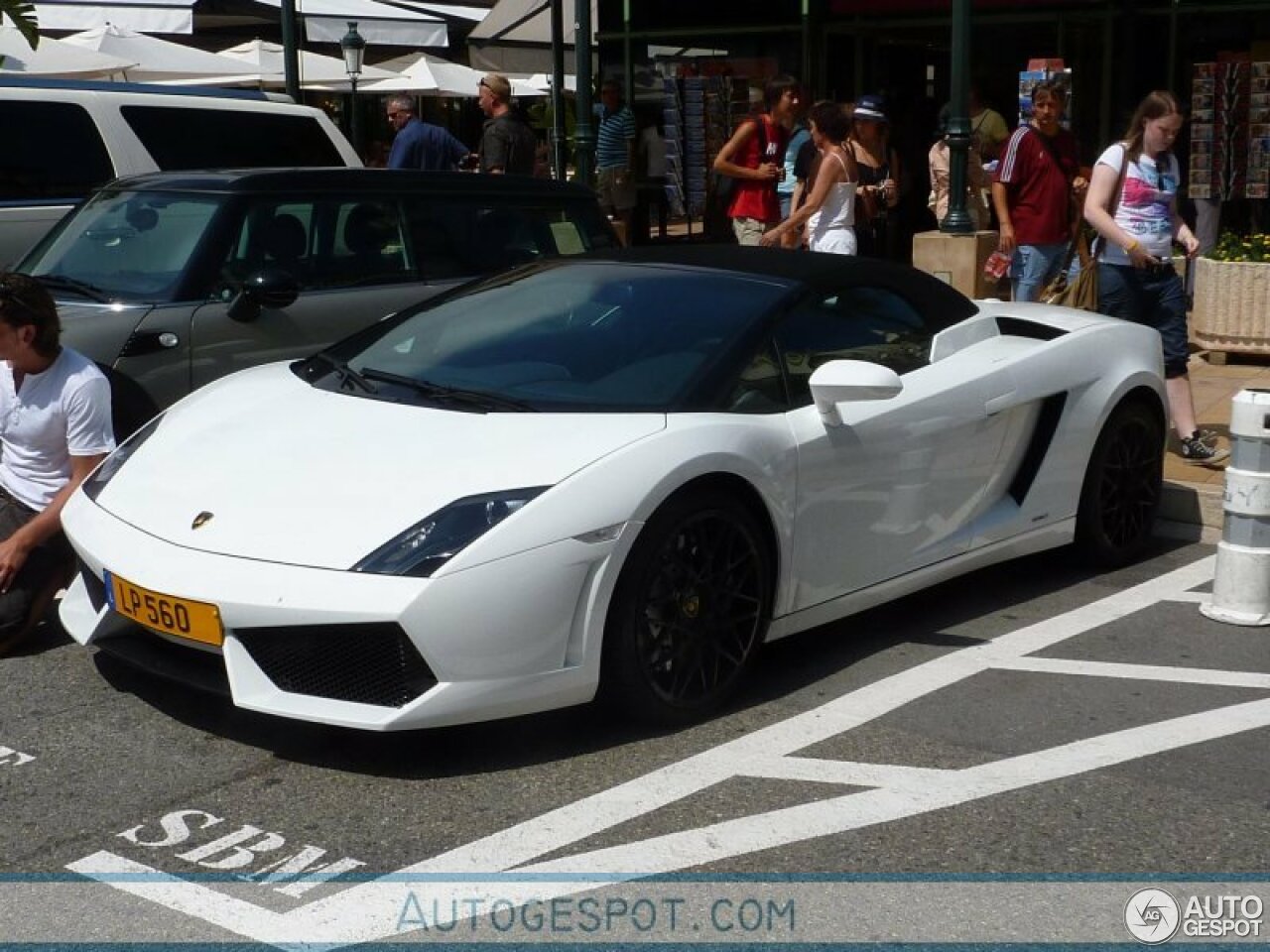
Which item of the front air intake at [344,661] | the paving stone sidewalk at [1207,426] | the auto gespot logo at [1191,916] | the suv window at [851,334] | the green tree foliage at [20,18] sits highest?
the green tree foliage at [20,18]

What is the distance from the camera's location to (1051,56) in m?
14.9

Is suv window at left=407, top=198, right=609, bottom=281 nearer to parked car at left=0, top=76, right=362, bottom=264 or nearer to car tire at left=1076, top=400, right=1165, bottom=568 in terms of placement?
parked car at left=0, top=76, right=362, bottom=264

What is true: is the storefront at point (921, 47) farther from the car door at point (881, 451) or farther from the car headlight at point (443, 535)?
the car headlight at point (443, 535)

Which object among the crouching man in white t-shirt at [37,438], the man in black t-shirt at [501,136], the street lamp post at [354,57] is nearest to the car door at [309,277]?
the crouching man in white t-shirt at [37,438]

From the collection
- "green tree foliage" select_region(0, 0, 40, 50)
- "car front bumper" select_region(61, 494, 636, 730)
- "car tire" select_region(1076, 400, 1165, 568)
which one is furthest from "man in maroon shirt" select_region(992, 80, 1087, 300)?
"green tree foliage" select_region(0, 0, 40, 50)

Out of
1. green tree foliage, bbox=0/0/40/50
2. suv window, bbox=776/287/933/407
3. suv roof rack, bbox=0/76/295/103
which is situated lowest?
suv window, bbox=776/287/933/407

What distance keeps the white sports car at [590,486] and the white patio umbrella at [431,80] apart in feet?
51.8

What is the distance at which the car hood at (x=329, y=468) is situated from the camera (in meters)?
4.40

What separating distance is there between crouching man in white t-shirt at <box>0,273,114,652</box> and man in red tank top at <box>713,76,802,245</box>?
19.3ft

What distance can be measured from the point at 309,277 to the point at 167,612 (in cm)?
335

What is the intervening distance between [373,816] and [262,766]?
458mm

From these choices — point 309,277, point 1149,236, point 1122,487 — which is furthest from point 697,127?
point 1122,487

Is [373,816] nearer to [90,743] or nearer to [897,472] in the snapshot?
[90,743]

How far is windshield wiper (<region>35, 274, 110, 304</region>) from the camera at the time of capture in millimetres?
7110
